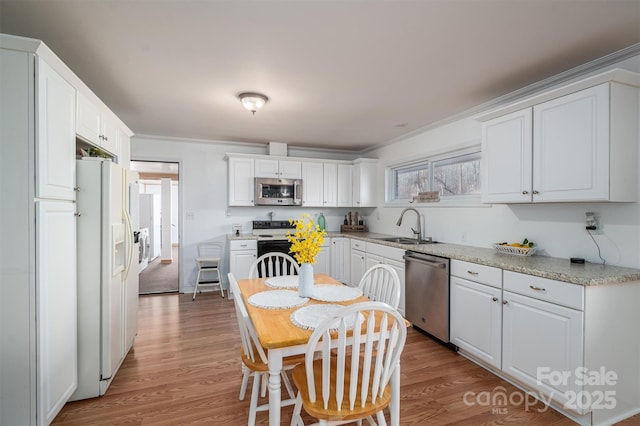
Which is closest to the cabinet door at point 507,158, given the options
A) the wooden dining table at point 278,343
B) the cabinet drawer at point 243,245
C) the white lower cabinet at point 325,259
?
the wooden dining table at point 278,343

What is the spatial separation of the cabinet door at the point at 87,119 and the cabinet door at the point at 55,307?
20.3 inches

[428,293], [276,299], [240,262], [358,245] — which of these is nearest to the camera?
[276,299]

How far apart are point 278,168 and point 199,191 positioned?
1.35 m

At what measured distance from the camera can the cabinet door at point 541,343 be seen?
1807 mm

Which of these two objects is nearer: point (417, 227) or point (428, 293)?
point (428, 293)

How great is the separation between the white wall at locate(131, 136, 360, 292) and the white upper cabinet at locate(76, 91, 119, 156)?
219 centimetres

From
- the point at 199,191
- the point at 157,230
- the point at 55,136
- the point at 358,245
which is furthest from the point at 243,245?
the point at 157,230

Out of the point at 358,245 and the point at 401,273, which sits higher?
the point at 358,245

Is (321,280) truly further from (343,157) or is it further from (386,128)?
(343,157)

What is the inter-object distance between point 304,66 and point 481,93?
1.76 metres

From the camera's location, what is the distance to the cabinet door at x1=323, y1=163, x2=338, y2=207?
5.22 metres

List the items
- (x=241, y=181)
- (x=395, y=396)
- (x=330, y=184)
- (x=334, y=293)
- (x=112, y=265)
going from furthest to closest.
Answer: (x=330, y=184), (x=241, y=181), (x=112, y=265), (x=334, y=293), (x=395, y=396)

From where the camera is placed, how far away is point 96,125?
7.13 feet

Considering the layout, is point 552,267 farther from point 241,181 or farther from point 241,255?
point 241,181
